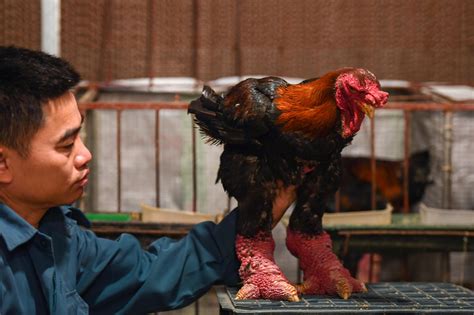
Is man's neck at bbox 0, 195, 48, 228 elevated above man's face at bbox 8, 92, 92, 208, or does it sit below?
below

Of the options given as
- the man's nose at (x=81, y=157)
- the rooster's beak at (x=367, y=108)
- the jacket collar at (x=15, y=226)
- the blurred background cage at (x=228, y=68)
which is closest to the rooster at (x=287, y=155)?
the rooster's beak at (x=367, y=108)

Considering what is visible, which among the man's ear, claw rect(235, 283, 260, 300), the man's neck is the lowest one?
claw rect(235, 283, 260, 300)

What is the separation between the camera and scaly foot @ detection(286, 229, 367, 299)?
1.52 metres

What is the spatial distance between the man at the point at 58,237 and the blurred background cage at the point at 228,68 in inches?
44.2

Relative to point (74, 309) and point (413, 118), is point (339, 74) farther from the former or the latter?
point (413, 118)

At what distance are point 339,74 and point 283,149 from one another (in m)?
0.17

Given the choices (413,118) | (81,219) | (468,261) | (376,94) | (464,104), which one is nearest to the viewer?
(376,94)

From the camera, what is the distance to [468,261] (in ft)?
9.68

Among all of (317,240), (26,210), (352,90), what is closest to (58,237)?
(26,210)

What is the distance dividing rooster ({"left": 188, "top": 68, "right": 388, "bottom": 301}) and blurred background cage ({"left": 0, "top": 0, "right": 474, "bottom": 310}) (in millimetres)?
1106

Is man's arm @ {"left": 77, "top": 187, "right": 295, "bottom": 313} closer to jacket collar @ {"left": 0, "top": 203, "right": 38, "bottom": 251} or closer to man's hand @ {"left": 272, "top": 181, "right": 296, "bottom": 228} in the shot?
man's hand @ {"left": 272, "top": 181, "right": 296, "bottom": 228}

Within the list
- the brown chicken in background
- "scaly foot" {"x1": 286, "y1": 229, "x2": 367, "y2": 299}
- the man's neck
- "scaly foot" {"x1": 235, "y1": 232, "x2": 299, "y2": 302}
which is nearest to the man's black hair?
the man's neck

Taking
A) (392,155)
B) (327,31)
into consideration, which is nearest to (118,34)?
(327,31)

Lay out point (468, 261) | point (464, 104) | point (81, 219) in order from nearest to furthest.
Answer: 1. point (81, 219)
2. point (464, 104)
3. point (468, 261)
